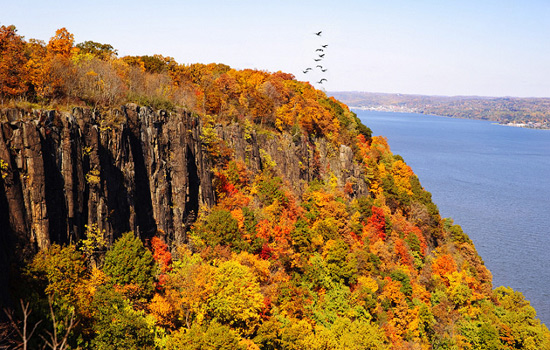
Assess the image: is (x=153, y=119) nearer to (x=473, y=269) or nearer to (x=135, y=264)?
(x=135, y=264)

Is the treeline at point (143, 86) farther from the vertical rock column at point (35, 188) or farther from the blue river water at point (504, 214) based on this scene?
the blue river water at point (504, 214)

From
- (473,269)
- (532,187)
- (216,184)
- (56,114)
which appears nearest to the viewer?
(56,114)

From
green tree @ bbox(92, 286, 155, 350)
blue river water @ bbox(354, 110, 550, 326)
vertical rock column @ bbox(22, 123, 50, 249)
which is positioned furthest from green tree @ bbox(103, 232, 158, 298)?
blue river water @ bbox(354, 110, 550, 326)

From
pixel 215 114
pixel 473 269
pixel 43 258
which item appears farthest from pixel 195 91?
pixel 473 269

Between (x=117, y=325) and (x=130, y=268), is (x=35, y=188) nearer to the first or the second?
(x=130, y=268)

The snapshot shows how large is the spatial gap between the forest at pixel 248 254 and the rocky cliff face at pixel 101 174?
0.50 meters

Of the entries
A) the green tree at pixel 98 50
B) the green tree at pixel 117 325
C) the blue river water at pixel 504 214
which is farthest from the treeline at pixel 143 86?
the blue river water at pixel 504 214

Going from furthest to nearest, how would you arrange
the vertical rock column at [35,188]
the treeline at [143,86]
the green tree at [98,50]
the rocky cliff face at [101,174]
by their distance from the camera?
the green tree at [98,50], the treeline at [143,86], the vertical rock column at [35,188], the rocky cliff face at [101,174]

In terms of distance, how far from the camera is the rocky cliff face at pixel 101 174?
29328 mm

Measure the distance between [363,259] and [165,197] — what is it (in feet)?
102

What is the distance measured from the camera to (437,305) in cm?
6200

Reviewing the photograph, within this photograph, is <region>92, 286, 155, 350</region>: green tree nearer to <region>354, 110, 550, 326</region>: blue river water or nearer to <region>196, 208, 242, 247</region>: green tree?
<region>196, 208, 242, 247</region>: green tree

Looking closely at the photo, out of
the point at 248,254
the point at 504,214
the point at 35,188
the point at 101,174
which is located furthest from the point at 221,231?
the point at 504,214

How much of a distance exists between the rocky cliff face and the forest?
50 cm
